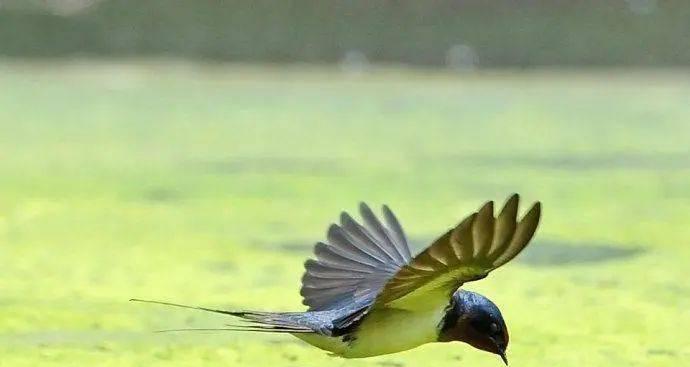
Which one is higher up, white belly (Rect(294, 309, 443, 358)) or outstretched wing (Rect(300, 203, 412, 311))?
outstretched wing (Rect(300, 203, 412, 311))

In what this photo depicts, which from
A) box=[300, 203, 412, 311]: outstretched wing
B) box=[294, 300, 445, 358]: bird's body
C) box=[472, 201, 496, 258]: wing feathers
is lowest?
box=[294, 300, 445, 358]: bird's body

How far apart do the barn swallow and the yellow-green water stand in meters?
0.27

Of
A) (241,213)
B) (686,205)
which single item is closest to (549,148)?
(686,205)

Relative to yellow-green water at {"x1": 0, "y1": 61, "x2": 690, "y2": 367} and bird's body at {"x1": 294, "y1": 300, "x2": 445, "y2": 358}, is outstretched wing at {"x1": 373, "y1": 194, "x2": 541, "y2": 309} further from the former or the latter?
yellow-green water at {"x1": 0, "y1": 61, "x2": 690, "y2": 367}

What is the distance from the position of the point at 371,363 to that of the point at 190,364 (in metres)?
0.21

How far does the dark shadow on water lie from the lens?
264cm

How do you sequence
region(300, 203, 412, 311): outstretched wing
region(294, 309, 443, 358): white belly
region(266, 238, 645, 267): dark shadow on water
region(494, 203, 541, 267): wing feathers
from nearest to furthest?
region(494, 203, 541, 267): wing feathers, region(294, 309, 443, 358): white belly, region(300, 203, 412, 311): outstretched wing, region(266, 238, 645, 267): dark shadow on water

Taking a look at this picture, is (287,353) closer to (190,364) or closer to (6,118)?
(190,364)

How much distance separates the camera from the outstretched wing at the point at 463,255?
3.73 ft

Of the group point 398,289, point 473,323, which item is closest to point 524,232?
point 398,289

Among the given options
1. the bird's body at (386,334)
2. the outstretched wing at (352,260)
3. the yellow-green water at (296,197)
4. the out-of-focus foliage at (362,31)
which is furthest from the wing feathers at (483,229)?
the out-of-focus foliage at (362,31)

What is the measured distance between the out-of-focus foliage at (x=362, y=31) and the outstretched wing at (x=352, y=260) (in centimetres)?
575

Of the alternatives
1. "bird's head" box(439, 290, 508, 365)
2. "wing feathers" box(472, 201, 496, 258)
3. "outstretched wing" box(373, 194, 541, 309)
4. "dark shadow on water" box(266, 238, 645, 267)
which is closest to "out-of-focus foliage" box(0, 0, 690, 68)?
"dark shadow on water" box(266, 238, 645, 267)

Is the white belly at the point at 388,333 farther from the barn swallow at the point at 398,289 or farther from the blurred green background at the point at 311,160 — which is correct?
the blurred green background at the point at 311,160
